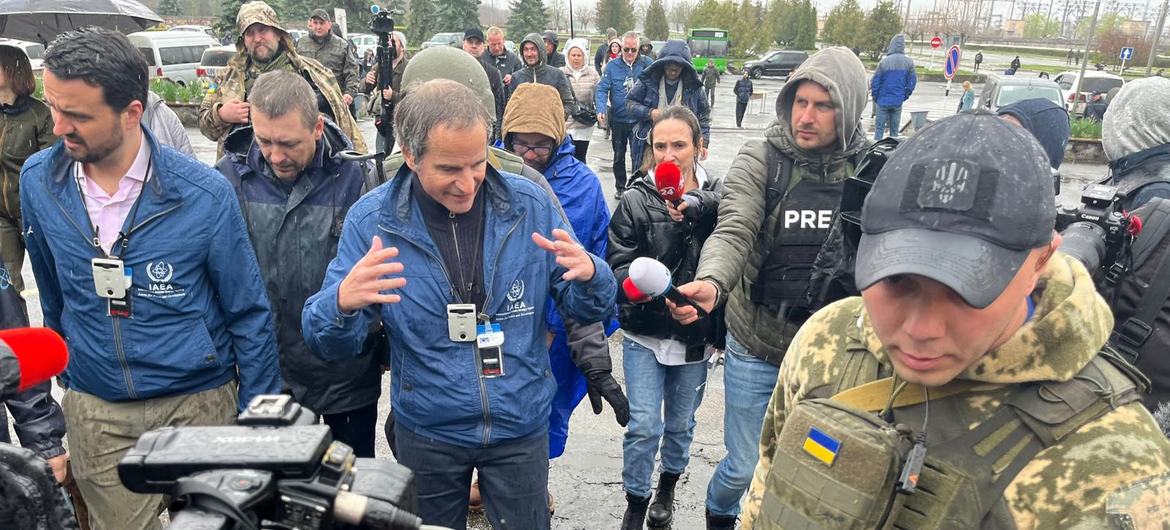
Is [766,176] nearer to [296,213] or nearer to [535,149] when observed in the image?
[535,149]

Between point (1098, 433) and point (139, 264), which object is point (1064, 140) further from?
point (139, 264)

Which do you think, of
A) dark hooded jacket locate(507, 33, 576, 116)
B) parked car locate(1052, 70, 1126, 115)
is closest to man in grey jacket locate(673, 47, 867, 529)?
dark hooded jacket locate(507, 33, 576, 116)

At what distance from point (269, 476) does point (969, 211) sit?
3.53 feet

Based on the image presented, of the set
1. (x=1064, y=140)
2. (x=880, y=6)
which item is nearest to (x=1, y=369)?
(x=1064, y=140)

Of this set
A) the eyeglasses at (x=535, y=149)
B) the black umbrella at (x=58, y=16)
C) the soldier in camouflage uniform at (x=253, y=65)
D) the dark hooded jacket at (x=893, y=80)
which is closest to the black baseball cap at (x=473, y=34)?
the black umbrella at (x=58, y=16)

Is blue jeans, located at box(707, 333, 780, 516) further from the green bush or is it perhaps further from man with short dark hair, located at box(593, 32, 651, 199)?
the green bush

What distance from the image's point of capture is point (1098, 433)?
1.21 m

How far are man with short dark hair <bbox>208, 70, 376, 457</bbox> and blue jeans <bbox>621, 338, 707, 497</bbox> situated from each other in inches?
43.9

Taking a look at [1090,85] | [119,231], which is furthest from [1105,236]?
[1090,85]

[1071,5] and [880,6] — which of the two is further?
[1071,5]

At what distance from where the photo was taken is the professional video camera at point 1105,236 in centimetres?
259

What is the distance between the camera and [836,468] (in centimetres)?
130

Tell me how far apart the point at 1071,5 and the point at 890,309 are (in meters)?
107

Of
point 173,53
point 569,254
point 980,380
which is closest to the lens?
point 980,380
